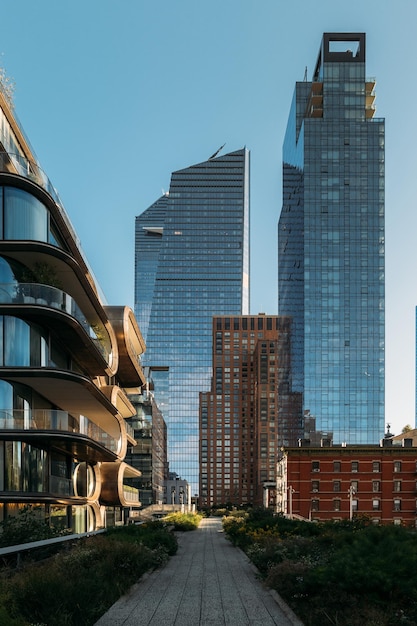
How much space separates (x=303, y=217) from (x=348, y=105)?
32287mm

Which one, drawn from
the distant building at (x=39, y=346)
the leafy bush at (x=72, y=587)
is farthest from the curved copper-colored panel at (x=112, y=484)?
Result: the leafy bush at (x=72, y=587)

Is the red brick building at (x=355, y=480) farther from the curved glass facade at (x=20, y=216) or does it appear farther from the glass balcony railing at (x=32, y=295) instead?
the curved glass facade at (x=20, y=216)

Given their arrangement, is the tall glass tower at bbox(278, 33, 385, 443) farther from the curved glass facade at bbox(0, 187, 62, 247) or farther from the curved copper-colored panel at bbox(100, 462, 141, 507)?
the curved glass facade at bbox(0, 187, 62, 247)

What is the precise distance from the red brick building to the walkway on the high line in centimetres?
7581

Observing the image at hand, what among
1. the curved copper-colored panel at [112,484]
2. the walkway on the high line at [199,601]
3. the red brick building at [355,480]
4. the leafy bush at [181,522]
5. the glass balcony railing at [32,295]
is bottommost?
the red brick building at [355,480]

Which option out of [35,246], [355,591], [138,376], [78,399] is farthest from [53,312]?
[138,376]

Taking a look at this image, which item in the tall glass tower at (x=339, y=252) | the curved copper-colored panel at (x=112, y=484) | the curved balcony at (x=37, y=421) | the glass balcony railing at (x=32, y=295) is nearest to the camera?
the curved balcony at (x=37, y=421)

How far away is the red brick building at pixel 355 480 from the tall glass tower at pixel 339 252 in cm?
5894

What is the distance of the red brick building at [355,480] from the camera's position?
314 feet

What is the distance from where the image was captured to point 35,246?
28.0m

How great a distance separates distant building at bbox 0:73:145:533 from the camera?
2769 cm

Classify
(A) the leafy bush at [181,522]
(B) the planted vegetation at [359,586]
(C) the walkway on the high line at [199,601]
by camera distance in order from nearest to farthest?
(B) the planted vegetation at [359,586] → (C) the walkway on the high line at [199,601] → (A) the leafy bush at [181,522]

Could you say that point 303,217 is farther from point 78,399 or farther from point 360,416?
point 78,399

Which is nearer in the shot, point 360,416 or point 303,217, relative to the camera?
point 360,416
